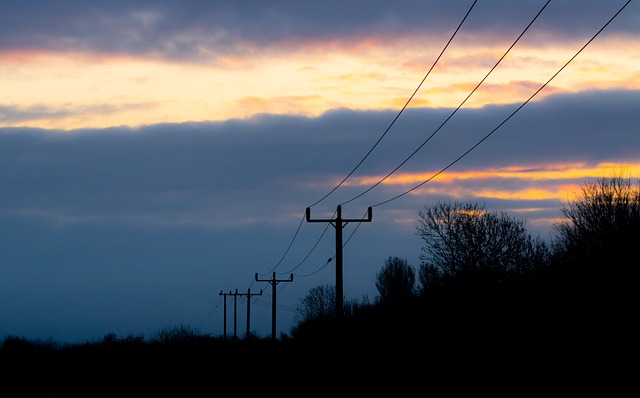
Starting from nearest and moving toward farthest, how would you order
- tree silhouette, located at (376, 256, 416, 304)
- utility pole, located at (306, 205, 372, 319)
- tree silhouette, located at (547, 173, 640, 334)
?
tree silhouette, located at (547, 173, 640, 334)
utility pole, located at (306, 205, 372, 319)
tree silhouette, located at (376, 256, 416, 304)

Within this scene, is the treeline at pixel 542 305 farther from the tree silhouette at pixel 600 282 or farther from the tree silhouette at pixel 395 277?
the tree silhouette at pixel 395 277

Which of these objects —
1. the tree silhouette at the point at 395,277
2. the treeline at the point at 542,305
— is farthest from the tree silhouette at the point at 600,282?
the tree silhouette at the point at 395,277

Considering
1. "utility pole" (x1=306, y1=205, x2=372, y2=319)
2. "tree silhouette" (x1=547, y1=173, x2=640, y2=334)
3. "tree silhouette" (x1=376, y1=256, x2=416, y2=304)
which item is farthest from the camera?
"tree silhouette" (x1=376, y1=256, x2=416, y2=304)

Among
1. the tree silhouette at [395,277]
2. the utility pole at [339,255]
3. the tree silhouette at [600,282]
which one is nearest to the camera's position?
the tree silhouette at [600,282]

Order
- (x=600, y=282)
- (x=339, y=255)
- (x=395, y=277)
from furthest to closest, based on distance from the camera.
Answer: (x=395, y=277)
(x=339, y=255)
(x=600, y=282)

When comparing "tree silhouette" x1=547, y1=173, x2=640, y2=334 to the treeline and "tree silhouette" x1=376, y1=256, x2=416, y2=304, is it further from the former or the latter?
"tree silhouette" x1=376, y1=256, x2=416, y2=304

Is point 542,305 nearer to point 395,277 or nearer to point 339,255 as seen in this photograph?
point 339,255

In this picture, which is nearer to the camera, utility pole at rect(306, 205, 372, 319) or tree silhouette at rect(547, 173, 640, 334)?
tree silhouette at rect(547, 173, 640, 334)

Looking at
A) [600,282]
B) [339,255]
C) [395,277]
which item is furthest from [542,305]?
[395,277]

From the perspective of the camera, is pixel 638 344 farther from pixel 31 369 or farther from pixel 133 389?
pixel 31 369

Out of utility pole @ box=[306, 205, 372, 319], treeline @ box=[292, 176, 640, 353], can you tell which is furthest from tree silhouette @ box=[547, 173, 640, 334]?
utility pole @ box=[306, 205, 372, 319]

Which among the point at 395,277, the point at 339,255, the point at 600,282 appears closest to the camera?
the point at 600,282

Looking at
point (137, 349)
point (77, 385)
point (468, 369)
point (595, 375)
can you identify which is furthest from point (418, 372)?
point (137, 349)

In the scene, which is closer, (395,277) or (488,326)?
(488,326)
